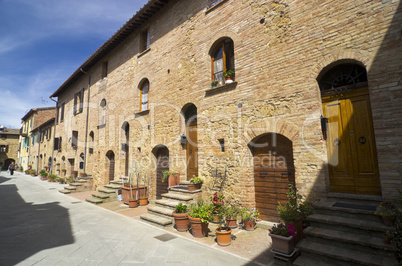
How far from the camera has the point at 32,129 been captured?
97.8 ft

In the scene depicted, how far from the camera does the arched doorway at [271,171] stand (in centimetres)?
557

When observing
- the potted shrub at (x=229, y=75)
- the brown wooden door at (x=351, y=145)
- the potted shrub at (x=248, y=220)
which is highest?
the potted shrub at (x=229, y=75)

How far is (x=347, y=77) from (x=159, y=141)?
708 centimetres

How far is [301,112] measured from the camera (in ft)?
16.8

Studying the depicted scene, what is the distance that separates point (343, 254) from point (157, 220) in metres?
4.67

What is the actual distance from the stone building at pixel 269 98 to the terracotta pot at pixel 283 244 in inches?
62.2

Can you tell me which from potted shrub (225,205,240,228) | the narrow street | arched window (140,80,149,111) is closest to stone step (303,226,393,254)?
the narrow street

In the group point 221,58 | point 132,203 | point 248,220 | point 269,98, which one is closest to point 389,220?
point 248,220

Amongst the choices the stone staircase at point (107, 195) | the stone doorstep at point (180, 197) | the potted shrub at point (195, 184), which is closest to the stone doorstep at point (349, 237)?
the stone doorstep at point (180, 197)

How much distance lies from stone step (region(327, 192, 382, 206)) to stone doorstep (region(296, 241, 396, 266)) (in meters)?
1.23

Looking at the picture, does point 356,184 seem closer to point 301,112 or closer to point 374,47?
point 301,112

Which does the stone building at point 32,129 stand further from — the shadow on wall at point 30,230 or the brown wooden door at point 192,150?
the brown wooden door at point 192,150

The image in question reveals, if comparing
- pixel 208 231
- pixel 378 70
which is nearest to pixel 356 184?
pixel 378 70

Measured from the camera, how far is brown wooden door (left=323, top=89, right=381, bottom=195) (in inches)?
173
